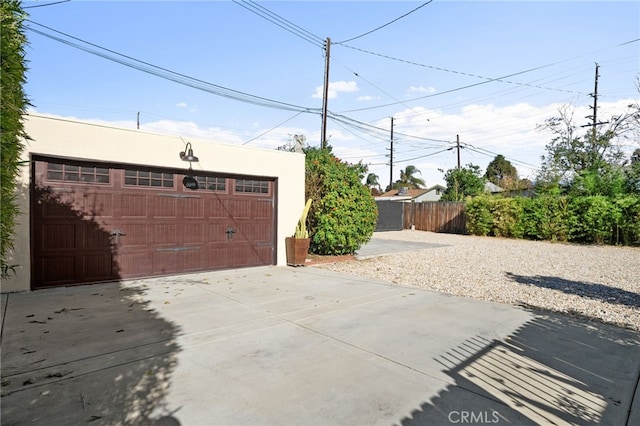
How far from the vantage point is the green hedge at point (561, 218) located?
14.1 metres

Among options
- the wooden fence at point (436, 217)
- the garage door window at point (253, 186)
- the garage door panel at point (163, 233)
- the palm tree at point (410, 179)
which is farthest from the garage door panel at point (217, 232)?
the palm tree at point (410, 179)

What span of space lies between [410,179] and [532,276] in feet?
158

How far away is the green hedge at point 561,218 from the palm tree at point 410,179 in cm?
3542

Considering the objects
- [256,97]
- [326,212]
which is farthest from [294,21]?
[326,212]

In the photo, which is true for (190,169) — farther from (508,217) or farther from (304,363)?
(508,217)

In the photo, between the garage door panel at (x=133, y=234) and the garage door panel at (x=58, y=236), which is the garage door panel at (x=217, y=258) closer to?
the garage door panel at (x=133, y=234)

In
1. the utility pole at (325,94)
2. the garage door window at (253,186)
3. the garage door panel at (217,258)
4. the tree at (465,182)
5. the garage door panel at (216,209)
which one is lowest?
the garage door panel at (217,258)

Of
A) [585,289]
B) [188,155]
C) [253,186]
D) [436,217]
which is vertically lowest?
[585,289]

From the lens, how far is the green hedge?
14.1 metres

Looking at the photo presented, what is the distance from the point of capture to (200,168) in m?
7.52

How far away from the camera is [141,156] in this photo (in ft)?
22.1

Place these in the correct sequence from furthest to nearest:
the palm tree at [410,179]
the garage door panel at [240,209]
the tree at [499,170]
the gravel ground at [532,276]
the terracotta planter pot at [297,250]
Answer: the palm tree at [410,179]
the tree at [499,170]
the terracotta planter pot at [297,250]
the garage door panel at [240,209]
the gravel ground at [532,276]

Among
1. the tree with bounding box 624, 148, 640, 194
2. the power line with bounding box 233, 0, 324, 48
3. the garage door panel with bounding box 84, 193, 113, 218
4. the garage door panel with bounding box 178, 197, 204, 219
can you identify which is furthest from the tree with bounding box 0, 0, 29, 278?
the tree with bounding box 624, 148, 640, 194

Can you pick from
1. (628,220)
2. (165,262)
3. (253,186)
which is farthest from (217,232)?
(628,220)
